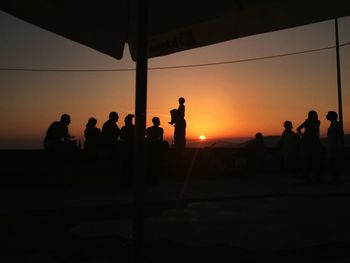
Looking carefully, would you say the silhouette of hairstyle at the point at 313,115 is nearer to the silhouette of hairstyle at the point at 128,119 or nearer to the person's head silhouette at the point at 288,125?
the person's head silhouette at the point at 288,125

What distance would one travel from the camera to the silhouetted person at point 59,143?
9.00 metres

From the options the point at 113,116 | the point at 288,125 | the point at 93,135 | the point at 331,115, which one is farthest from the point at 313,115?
the point at 93,135

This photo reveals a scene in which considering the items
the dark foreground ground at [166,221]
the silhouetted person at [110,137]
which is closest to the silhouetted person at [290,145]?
the dark foreground ground at [166,221]

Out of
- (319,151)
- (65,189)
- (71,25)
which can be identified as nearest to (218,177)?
(319,151)

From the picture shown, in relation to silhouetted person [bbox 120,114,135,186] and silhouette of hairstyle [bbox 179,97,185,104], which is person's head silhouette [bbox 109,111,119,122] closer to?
silhouetted person [bbox 120,114,135,186]

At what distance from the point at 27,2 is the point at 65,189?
6.05 m

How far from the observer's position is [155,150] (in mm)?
9680

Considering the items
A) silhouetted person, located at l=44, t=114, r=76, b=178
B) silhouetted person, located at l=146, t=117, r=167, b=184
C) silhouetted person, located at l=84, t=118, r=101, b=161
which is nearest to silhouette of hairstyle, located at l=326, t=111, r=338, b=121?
silhouetted person, located at l=146, t=117, r=167, b=184

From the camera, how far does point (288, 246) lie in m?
3.90

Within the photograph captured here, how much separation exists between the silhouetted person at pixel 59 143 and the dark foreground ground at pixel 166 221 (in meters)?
0.41

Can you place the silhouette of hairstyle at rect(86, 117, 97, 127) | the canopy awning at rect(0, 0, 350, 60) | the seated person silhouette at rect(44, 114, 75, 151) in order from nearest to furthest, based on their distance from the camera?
the canopy awning at rect(0, 0, 350, 60)
the seated person silhouette at rect(44, 114, 75, 151)
the silhouette of hairstyle at rect(86, 117, 97, 127)

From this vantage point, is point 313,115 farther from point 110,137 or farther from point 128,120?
point 110,137

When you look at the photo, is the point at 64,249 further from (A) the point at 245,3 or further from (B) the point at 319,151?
(B) the point at 319,151

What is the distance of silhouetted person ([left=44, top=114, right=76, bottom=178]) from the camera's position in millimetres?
9000
